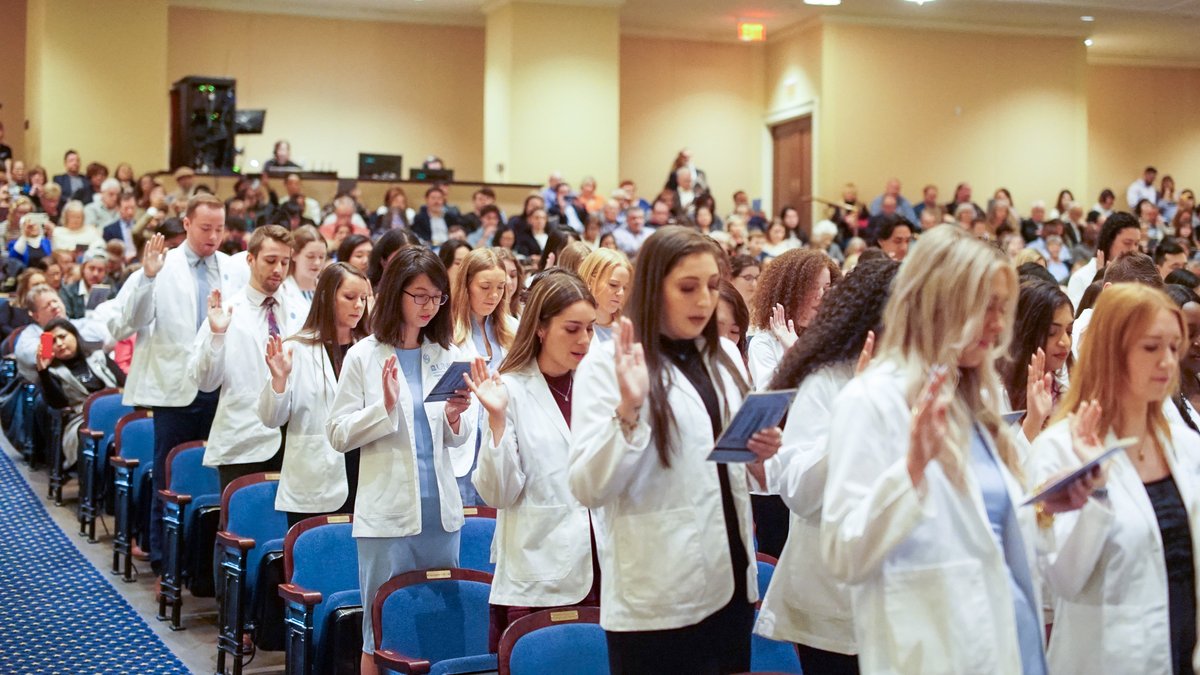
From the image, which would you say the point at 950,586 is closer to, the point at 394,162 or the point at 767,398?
the point at 767,398

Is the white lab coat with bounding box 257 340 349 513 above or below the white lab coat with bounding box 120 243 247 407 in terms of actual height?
below

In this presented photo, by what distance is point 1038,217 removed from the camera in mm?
17641

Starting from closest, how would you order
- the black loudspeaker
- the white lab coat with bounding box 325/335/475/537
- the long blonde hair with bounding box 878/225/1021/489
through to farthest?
1. the long blonde hair with bounding box 878/225/1021/489
2. the white lab coat with bounding box 325/335/475/537
3. the black loudspeaker

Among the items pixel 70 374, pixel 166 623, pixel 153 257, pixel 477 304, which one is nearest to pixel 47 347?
pixel 70 374

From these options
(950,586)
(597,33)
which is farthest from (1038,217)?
(950,586)

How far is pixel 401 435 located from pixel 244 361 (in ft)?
5.25

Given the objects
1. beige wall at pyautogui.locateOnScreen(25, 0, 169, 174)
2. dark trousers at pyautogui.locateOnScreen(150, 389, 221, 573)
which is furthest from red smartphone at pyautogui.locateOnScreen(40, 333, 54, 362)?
beige wall at pyautogui.locateOnScreen(25, 0, 169, 174)

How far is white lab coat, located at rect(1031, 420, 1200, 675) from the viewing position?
2701 millimetres

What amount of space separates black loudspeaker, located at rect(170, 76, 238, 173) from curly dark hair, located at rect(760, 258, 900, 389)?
43.5 feet

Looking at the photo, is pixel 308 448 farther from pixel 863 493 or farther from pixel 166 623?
pixel 863 493

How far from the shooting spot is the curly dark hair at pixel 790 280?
446 cm

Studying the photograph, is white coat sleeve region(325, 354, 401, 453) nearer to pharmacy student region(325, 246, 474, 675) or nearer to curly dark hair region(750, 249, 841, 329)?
pharmacy student region(325, 246, 474, 675)

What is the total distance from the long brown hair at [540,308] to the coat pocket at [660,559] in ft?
3.61

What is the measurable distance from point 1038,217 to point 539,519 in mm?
15177
